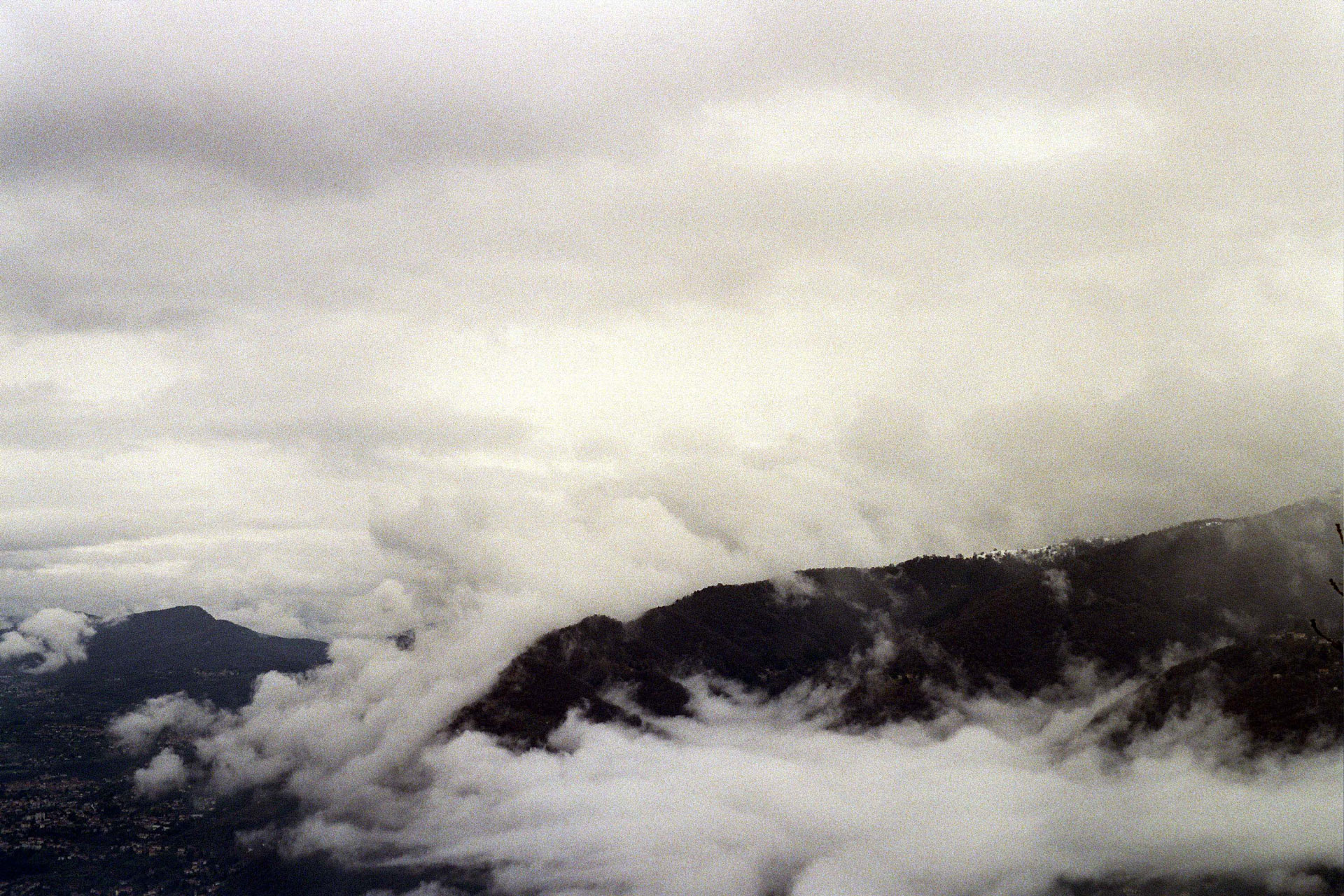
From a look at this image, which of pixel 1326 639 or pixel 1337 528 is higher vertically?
pixel 1337 528
